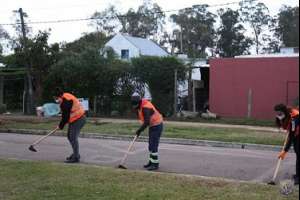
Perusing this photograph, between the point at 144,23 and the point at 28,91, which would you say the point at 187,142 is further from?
the point at 144,23

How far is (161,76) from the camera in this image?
25.6m

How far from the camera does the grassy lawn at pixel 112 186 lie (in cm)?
696

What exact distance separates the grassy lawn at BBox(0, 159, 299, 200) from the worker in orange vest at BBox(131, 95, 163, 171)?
103cm

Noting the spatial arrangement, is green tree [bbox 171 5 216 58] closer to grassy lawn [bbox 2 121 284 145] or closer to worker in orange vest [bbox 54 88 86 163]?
grassy lawn [bbox 2 121 284 145]

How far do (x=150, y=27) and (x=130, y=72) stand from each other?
175 ft

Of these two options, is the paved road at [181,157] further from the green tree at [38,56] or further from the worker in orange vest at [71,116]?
the green tree at [38,56]

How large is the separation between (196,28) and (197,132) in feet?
199

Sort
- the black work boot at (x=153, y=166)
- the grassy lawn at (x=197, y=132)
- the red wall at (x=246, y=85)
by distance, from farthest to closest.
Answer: the red wall at (x=246, y=85) → the grassy lawn at (x=197, y=132) → the black work boot at (x=153, y=166)

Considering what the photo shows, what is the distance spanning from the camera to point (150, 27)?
7906 cm

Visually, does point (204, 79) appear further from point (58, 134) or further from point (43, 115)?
point (58, 134)

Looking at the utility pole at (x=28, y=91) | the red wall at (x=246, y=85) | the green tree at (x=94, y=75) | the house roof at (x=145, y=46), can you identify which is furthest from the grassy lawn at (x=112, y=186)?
the house roof at (x=145, y=46)

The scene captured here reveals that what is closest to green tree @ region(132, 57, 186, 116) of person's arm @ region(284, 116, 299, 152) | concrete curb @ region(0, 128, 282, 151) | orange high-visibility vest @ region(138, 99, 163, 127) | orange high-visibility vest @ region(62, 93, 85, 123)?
concrete curb @ region(0, 128, 282, 151)

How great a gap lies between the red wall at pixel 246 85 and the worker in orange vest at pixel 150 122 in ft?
44.2

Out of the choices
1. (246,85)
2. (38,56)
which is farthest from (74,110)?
(38,56)
